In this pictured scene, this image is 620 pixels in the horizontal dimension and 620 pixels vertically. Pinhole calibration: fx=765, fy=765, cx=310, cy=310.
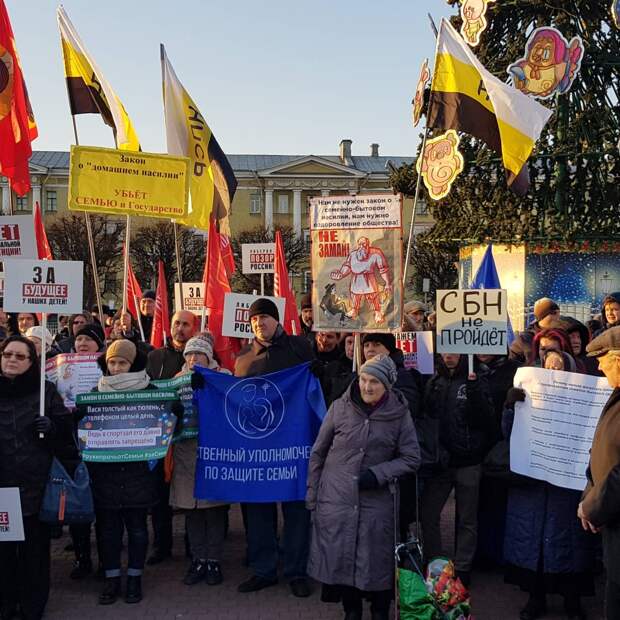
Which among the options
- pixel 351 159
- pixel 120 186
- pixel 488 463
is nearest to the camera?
pixel 488 463

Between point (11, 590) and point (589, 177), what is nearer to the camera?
point (11, 590)

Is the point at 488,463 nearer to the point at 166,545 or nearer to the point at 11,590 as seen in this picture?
the point at 166,545

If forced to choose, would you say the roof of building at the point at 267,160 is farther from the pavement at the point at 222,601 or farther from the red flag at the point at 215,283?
the pavement at the point at 222,601

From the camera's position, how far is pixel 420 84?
32.6 feet

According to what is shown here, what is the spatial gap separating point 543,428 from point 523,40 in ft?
48.6

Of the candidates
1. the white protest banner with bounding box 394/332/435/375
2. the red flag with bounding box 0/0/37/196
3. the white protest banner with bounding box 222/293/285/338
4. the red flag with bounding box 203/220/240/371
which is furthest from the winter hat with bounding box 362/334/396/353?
the red flag with bounding box 0/0/37/196

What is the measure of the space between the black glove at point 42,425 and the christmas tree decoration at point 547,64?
13265mm

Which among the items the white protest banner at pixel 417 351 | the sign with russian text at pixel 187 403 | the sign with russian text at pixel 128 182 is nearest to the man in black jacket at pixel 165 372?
the sign with russian text at pixel 187 403

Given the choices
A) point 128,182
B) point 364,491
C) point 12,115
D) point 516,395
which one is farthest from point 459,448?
point 12,115

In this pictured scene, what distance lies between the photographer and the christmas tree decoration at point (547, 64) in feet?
51.3

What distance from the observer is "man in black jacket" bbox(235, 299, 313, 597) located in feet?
19.0

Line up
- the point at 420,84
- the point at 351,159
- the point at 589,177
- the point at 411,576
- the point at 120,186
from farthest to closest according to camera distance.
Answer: the point at 351,159, the point at 589,177, the point at 420,84, the point at 120,186, the point at 411,576

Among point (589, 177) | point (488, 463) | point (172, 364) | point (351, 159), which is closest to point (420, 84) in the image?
point (172, 364)

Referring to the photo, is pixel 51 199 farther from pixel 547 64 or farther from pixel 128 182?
pixel 128 182
